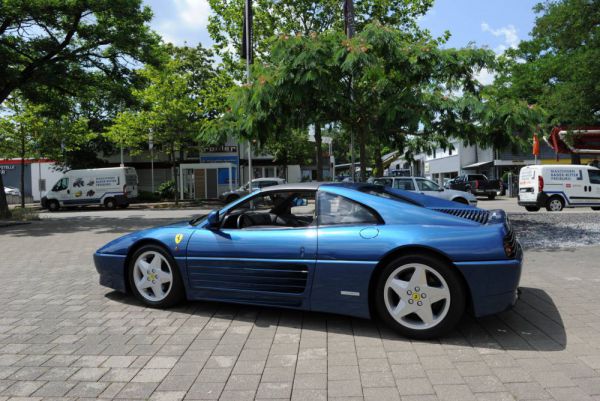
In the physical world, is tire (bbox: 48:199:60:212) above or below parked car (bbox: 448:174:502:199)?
below

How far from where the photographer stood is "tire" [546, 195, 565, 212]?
17406 millimetres

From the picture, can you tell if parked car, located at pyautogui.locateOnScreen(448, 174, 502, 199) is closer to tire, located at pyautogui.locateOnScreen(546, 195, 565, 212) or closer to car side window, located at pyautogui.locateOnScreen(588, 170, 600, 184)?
car side window, located at pyautogui.locateOnScreen(588, 170, 600, 184)

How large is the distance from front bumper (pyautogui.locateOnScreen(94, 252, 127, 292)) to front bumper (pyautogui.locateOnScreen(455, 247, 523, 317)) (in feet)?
11.1

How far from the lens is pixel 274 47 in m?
8.39

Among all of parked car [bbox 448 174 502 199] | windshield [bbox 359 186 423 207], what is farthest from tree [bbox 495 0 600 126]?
windshield [bbox 359 186 423 207]

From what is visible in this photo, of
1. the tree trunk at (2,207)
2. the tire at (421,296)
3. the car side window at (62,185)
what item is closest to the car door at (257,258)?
the tire at (421,296)

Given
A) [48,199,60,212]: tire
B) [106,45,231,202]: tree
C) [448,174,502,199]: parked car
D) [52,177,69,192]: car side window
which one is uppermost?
[106,45,231,202]: tree

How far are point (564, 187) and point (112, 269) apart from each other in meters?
17.3

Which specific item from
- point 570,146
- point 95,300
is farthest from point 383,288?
point 570,146

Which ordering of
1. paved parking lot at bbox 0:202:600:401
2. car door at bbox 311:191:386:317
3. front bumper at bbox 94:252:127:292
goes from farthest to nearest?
front bumper at bbox 94:252:127:292
car door at bbox 311:191:386:317
paved parking lot at bbox 0:202:600:401

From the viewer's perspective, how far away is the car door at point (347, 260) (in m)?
3.78

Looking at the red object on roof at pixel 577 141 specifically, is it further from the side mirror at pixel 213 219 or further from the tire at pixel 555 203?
the side mirror at pixel 213 219

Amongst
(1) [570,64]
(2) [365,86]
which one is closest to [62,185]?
(2) [365,86]

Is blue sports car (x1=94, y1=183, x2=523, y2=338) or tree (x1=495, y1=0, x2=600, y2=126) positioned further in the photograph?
tree (x1=495, y1=0, x2=600, y2=126)
